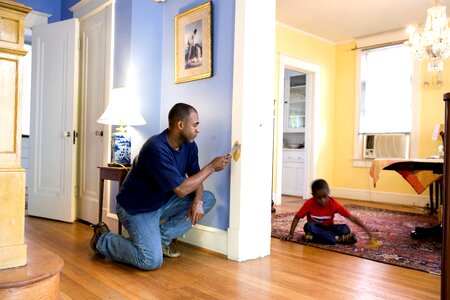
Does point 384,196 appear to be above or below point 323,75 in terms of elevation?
below

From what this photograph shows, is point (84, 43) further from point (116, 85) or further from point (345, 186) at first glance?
point (345, 186)

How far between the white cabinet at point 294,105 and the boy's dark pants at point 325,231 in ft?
12.7

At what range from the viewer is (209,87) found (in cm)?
270

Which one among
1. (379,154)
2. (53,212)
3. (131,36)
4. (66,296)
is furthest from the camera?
(379,154)

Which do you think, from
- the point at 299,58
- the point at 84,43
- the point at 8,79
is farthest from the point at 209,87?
the point at 299,58

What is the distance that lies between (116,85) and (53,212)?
1499mm

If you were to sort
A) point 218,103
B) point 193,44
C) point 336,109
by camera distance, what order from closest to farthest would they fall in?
point 218,103, point 193,44, point 336,109

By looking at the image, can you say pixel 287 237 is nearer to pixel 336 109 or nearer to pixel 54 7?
pixel 54 7

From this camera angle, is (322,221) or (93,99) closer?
(322,221)

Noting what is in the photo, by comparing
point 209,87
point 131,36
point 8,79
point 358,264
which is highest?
point 131,36

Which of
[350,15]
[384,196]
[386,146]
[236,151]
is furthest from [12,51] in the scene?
[384,196]

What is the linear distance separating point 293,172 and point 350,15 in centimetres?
266

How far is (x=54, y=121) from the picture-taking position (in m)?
3.88

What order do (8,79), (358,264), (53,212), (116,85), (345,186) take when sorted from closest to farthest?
(8,79) → (358,264) → (116,85) → (53,212) → (345,186)
